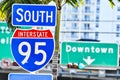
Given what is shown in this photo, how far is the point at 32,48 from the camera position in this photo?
6043 millimetres

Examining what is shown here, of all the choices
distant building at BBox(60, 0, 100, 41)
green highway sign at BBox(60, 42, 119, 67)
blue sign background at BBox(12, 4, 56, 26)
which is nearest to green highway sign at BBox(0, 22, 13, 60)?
green highway sign at BBox(60, 42, 119, 67)

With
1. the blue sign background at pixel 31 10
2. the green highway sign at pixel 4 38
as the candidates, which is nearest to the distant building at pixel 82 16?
the green highway sign at pixel 4 38

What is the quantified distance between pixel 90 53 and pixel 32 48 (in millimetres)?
8432

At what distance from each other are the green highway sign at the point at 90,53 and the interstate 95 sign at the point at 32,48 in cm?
805

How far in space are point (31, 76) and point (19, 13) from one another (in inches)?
28.1

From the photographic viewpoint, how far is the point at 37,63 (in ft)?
19.8

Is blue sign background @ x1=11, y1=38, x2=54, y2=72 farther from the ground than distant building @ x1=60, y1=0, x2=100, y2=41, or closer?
farther from the ground

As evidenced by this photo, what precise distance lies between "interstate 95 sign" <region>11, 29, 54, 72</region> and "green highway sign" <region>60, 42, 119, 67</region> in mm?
8049

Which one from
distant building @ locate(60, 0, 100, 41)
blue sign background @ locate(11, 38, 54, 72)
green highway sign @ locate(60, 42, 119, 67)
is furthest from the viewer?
distant building @ locate(60, 0, 100, 41)

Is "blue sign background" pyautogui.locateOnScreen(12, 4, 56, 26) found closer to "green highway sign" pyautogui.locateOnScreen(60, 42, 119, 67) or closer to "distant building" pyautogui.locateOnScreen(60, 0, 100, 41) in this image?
"green highway sign" pyautogui.locateOnScreen(60, 42, 119, 67)

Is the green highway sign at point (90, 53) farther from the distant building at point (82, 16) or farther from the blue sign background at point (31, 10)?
the distant building at point (82, 16)

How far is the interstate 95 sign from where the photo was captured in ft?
19.7

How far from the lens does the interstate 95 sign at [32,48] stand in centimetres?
602

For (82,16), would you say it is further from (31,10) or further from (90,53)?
(31,10)
